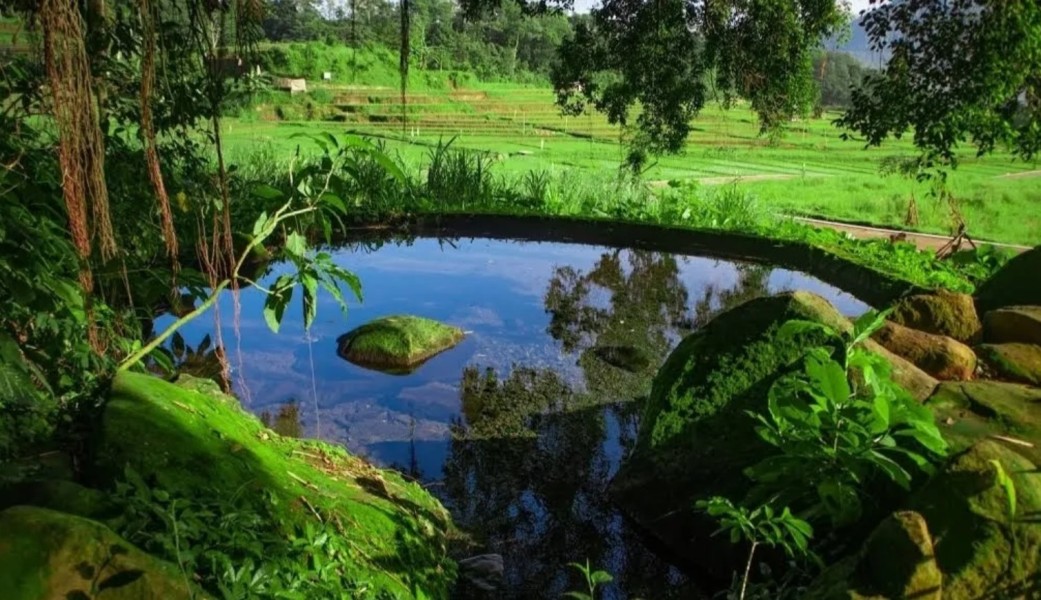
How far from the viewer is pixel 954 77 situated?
575cm

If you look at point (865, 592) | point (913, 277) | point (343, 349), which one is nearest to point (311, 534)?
point (865, 592)

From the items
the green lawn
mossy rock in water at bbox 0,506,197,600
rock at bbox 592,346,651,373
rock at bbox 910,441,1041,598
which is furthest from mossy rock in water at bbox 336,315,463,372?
the green lawn

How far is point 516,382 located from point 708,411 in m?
1.81

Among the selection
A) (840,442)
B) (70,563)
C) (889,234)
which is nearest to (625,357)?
(840,442)

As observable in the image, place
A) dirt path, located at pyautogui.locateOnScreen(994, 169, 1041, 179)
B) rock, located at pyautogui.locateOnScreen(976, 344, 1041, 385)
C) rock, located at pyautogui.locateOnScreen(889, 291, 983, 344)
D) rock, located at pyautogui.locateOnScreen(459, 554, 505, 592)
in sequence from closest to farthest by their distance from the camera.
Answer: rock, located at pyautogui.locateOnScreen(459, 554, 505, 592), rock, located at pyautogui.locateOnScreen(976, 344, 1041, 385), rock, located at pyautogui.locateOnScreen(889, 291, 983, 344), dirt path, located at pyautogui.locateOnScreen(994, 169, 1041, 179)

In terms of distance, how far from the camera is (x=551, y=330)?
5.90m

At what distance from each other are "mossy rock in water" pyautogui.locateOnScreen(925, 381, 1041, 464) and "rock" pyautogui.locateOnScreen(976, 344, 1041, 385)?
0.65 m

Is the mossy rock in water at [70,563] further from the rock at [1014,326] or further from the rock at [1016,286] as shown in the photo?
the rock at [1016,286]

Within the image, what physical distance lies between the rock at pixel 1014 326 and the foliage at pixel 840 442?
175cm

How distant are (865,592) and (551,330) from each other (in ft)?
13.7

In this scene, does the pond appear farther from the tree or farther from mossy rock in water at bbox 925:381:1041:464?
the tree

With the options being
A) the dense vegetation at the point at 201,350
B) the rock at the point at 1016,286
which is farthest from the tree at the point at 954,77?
the rock at the point at 1016,286

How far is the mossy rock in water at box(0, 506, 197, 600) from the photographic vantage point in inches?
55.3

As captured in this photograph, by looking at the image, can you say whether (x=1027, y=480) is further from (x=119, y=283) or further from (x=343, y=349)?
(x=343, y=349)
